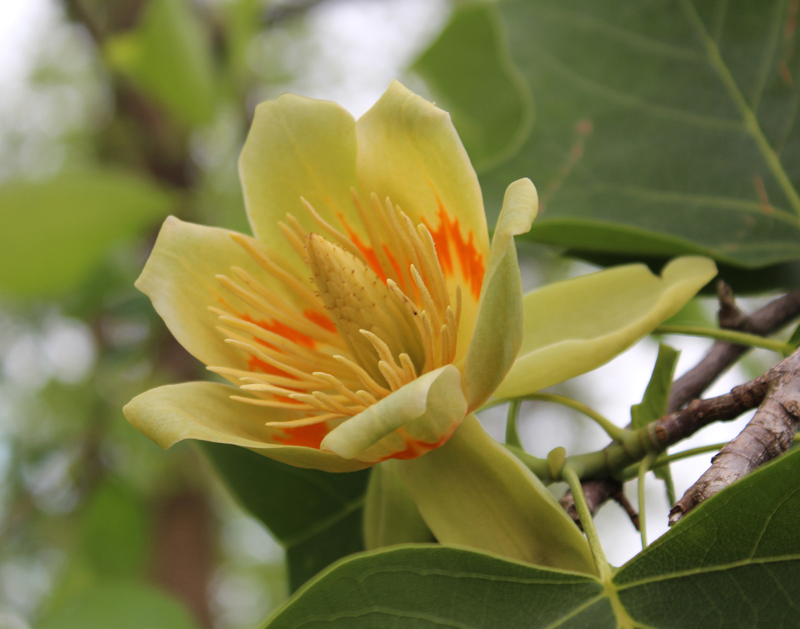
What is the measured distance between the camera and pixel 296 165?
0.94 meters

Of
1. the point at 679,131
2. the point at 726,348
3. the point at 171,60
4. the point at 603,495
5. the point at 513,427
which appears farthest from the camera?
the point at 171,60

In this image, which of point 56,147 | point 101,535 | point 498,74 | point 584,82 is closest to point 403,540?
point 584,82

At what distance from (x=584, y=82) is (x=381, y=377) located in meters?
0.77

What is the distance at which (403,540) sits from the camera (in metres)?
0.88

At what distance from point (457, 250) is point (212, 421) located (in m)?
0.35

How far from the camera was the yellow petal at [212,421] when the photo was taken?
0.70 metres

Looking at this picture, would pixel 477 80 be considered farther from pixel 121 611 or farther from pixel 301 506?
pixel 121 611

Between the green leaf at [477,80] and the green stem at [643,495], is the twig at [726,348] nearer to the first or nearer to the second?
the green stem at [643,495]

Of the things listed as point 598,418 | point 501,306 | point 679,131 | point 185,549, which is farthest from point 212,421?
point 185,549

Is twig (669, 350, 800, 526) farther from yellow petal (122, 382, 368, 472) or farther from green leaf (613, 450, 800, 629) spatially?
yellow petal (122, 382, 368, 472)

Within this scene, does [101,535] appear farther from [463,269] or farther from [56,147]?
[56,147]

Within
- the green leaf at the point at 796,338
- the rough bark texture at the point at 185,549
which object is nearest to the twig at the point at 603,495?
the green leaf at the point at 796,338

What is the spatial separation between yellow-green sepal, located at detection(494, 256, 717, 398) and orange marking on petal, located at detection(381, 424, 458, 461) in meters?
0.10

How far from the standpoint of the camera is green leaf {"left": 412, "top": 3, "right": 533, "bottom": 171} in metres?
2.04
